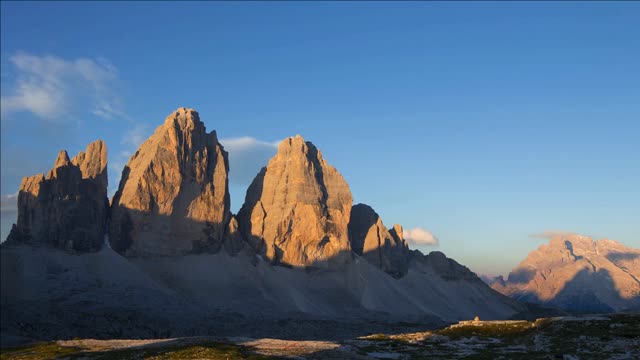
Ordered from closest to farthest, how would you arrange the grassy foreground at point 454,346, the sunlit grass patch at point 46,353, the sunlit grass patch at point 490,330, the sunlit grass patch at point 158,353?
the sunlit grass patch at point 158,353 → the grassy foreground at point 454,346 → the sunlit grass patch at point 46,353 → the sunlit grass patch at point 490,330

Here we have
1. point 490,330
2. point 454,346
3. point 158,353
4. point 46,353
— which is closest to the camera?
point 158,353

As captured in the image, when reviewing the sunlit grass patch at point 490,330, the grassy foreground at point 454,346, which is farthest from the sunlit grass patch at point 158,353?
the sunlit grass patch at point 490,330

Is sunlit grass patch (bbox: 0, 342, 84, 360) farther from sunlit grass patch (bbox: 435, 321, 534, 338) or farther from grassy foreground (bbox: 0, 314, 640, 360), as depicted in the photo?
sunlit grass patch (bbox: 435, 321, 534, 338)

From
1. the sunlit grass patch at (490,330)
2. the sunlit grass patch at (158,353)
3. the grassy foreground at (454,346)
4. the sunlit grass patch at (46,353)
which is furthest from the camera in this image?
the sunlit grass patch at (490,330)

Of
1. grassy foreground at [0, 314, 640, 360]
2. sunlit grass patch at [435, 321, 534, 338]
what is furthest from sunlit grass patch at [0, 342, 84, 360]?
sunlit grass patch at [435, 321, 534, 338]

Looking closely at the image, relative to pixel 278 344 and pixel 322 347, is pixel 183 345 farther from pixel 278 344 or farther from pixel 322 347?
pixel 322 347

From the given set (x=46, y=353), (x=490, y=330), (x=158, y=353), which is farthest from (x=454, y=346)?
(x=46, y=353)

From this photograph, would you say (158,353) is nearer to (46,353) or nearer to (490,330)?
(46,353)

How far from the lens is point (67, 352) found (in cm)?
8588

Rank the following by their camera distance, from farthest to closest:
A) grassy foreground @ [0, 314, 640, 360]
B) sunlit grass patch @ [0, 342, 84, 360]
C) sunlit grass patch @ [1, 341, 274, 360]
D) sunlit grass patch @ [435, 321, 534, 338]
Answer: sunlit grass patch @ [435, 321, 534, 338], sunlit grass patch @ [0, 342, 84, 360], grassy foreground @ [0, 314, 640, 360], sunlit grass patch @ [1, 341, 274, 360]

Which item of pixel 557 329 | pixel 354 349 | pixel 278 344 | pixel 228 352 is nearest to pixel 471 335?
pixel 557 329

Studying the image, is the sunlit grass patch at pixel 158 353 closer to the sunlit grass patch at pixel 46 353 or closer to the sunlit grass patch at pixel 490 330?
the sunlit grass patch at pixel 46 353

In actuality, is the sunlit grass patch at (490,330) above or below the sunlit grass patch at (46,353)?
above

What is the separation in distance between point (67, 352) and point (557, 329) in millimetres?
59243
